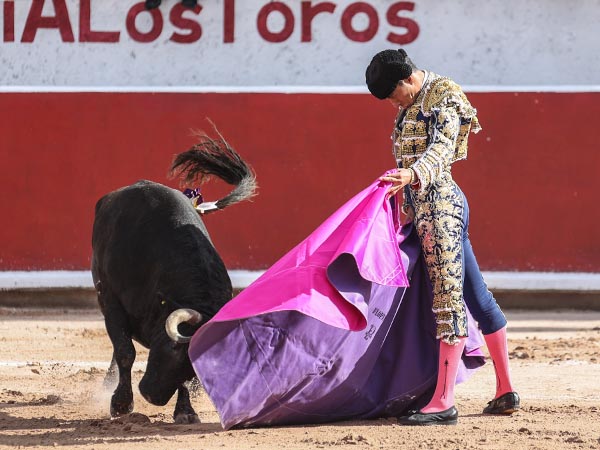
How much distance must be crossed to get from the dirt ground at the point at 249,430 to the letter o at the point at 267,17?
251 cm

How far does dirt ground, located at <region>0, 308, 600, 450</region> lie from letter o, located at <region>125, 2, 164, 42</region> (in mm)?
2339

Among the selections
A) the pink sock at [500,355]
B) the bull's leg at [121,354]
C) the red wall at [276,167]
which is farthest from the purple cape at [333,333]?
the red wall at [276,167]

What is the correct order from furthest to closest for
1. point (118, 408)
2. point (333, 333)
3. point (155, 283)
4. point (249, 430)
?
point (155, 283)
point (118, 408)
point (333, 333)
point (249, 430)

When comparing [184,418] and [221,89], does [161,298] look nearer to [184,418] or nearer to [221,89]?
[184,418]

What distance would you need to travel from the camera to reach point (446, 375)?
3836 mm

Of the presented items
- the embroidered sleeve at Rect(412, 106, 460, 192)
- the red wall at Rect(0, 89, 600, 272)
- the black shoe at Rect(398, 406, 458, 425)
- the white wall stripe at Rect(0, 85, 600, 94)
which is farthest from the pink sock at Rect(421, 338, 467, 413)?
the white wall stripe at Rect(0, 85, 600, 94)

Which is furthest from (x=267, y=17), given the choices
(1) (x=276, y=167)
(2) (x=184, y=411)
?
(2) (x=184, y=411)

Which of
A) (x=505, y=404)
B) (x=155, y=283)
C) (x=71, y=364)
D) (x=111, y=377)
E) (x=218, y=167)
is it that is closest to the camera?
(x=505, y=404)

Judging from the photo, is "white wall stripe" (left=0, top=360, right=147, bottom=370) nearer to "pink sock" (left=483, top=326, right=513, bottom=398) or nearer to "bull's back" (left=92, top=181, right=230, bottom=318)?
"bull's back" (left=92, top=181, right=230, bottom=318)

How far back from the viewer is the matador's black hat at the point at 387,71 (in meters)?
3.71

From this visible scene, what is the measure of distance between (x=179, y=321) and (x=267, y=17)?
4.80 metres

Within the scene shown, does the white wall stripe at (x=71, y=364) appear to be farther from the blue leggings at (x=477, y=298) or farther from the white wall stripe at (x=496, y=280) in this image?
the white wall stripe at (x=496, y=280)

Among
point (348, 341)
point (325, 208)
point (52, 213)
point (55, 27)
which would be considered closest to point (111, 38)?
point (55, 27)

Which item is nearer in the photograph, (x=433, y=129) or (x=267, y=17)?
(x=433, y=129)
